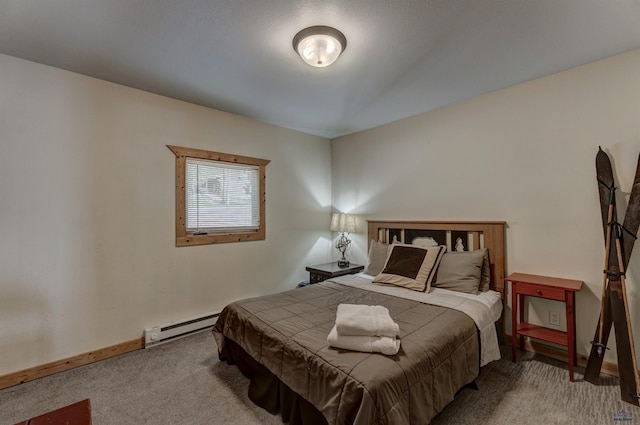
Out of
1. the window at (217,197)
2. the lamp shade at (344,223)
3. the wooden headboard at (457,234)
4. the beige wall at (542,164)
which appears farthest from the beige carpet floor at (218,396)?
the lamp shade at (344,223)

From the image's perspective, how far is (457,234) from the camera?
3061mm

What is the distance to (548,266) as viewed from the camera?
249 centimetres

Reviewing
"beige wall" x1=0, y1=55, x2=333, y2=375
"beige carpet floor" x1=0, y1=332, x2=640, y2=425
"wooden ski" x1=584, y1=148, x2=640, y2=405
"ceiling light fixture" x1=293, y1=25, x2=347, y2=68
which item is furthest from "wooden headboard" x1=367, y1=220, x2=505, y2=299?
"ceiling light fixture" x1=293, y1=25, x2=347, y2=68

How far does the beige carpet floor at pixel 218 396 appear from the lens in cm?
177

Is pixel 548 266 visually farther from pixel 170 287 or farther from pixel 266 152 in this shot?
pixel 170 287

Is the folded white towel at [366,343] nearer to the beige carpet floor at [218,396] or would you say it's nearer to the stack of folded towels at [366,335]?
the stack of folded towels at [366,335]

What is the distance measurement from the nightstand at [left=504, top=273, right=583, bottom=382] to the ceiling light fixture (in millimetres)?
2321

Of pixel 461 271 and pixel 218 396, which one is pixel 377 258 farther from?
pixel 218 396

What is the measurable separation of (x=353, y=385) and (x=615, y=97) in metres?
2.88

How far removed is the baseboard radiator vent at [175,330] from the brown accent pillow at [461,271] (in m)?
2.44

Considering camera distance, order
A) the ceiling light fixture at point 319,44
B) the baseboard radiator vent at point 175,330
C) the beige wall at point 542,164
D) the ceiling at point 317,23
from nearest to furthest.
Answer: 1. the ceiling at point 317,23
2. the ceiling light fixture at point 319,44
3. the beige wall at point 542,164
4. the baseboard radiator vent at point 175,330

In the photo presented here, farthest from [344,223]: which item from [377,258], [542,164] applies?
[542,164]

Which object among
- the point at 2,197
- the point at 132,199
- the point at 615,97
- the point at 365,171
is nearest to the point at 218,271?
the point at 132,199

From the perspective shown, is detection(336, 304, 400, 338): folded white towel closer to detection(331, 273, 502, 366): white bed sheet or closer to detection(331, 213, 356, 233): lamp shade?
detection(331, 273, 502, 366): white bed sheet
